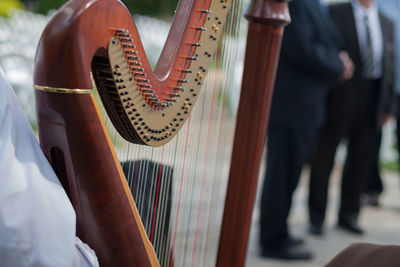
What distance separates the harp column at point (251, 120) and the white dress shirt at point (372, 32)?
87.0 inches

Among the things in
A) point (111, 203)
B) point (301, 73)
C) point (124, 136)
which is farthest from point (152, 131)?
point (301, 73)

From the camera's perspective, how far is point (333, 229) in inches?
143

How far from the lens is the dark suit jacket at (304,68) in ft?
9.13

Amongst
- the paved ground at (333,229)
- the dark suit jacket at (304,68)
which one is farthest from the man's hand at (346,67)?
the paved ground at (333,229)

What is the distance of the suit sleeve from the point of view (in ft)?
9.07

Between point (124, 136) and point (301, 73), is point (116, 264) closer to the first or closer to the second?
point (124, 136)

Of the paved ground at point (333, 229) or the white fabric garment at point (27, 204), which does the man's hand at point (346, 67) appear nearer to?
the paved ground at point (333, 229)

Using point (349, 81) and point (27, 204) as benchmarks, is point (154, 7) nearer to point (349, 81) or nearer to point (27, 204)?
point (349, 81)

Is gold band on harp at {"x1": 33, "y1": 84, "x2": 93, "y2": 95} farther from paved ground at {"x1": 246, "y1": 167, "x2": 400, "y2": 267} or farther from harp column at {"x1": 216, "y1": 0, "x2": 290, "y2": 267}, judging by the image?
paved ground at {"x1": 246, "y1": 167, "x2": 400, "y2": 267}

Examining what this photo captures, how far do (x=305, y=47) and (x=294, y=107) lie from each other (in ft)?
1.04

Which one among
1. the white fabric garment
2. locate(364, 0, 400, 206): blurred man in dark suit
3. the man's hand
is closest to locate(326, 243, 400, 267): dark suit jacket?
the white fabric garment

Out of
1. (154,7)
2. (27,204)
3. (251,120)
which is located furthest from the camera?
(154,7)

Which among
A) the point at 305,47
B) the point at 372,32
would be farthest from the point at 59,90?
the point at 372,32

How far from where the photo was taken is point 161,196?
55.2 inches
